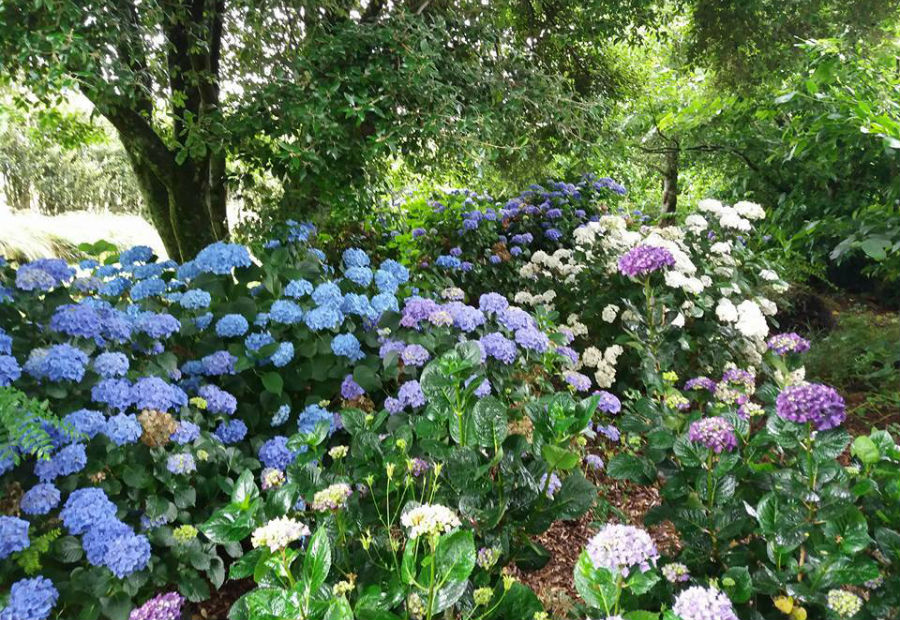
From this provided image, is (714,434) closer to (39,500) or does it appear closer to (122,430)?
(122,430)

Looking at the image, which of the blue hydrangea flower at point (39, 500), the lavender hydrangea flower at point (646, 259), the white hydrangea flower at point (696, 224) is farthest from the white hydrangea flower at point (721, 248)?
the blue hydrangea flower at point (39, 500)

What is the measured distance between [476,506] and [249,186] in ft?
8.30

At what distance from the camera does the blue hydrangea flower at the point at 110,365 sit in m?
1.63

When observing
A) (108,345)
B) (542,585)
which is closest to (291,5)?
(108,345)

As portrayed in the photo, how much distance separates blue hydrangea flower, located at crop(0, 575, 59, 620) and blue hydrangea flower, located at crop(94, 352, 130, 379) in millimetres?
512

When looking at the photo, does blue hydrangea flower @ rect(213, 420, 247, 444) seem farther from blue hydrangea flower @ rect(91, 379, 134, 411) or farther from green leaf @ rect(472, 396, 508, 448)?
green leaf @ rect(472, 396, 508, 448)

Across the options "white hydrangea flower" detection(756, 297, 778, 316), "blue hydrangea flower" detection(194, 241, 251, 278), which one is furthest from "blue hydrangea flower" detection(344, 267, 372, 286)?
"white hydrangea flower" detection(756, 297, 778, 316)

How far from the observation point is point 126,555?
1.39 metres

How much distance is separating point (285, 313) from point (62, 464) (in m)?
0.74

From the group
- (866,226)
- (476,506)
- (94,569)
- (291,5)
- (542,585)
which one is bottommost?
(542,585)

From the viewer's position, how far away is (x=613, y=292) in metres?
3.03

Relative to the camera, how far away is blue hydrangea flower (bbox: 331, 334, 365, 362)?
6.37 feet

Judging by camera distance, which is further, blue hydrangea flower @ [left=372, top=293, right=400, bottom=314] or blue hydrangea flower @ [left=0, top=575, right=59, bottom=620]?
blue hydrangea flower @ [left=372, top=293, right=400, bottom=314]

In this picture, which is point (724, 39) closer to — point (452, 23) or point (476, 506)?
point (452, 23)
